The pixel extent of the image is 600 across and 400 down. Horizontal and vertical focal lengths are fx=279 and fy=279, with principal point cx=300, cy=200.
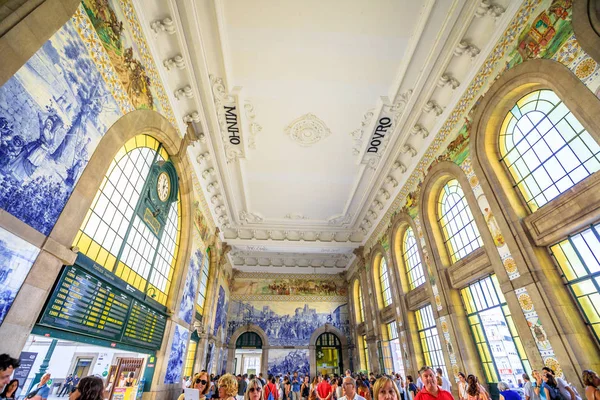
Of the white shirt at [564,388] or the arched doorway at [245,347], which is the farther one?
the arched doorway at [245,347]

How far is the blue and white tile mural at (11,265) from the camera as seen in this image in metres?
3.02

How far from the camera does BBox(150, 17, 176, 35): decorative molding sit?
6.11m

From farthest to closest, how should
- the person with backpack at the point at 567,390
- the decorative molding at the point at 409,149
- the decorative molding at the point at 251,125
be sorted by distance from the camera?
the decorative molding at the point at 409,149 → the decorative molding at the point at 251,125 → the person with backpack at the point at 567,390

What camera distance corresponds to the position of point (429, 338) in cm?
970

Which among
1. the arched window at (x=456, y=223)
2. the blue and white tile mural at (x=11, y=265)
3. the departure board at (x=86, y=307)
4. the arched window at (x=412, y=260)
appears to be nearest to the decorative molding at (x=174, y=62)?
the departure board at (x=86, y=307)

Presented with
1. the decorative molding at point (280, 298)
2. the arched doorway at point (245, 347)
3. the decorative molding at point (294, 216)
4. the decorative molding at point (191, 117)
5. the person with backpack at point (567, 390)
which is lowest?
the person with backpack at point (567, 390)

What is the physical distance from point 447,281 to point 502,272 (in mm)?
2307

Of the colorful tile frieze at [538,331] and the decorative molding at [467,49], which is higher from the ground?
the decorative molding at [467,49]

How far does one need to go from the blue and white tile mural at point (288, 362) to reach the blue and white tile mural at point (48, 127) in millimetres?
16608

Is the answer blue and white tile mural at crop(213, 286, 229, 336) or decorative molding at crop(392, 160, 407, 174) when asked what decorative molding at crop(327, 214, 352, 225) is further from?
blue and white tile mural at crop(213, 286, 229, 336)

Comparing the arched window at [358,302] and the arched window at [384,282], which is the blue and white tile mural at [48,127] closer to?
the arched window at [384,282]

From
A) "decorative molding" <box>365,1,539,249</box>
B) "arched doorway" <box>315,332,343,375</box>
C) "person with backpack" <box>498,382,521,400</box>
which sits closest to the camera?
"person with backpack" <box>498,382,521,400</box>

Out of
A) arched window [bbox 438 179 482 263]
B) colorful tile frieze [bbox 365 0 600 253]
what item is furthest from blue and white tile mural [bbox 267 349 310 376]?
colorful tile frieze [bbox 365 0 600 253]

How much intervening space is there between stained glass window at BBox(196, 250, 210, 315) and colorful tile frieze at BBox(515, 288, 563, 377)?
10.5m
